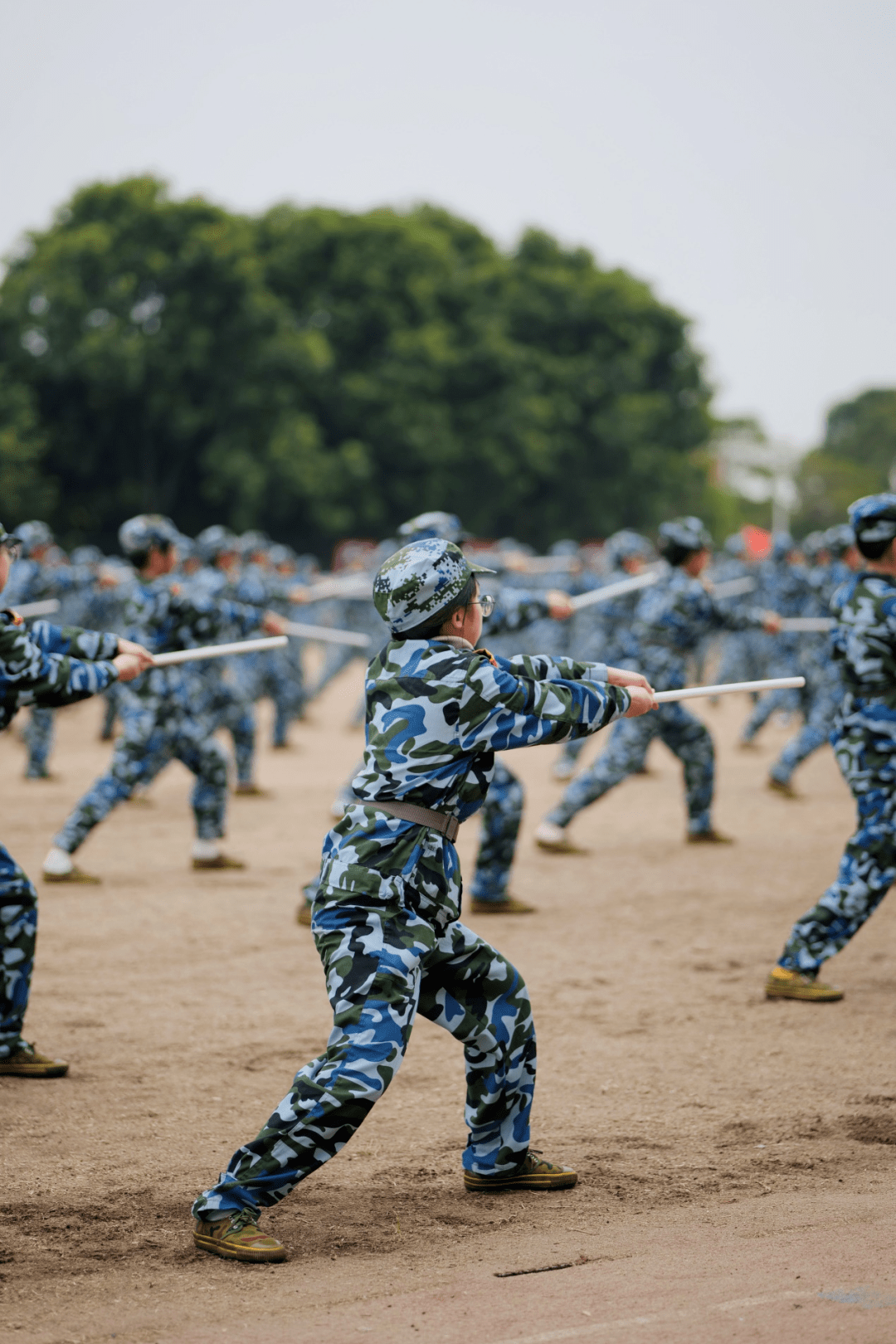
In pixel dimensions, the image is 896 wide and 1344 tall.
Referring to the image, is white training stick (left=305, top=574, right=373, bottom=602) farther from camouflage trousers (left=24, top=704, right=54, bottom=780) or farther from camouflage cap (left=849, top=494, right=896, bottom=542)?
camouflage cap (left=849, top=494, right=896, bottom=542)

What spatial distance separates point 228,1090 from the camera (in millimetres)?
5473

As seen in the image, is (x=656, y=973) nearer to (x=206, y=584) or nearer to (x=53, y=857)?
(x=53, y=857)

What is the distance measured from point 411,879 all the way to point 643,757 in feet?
20.6

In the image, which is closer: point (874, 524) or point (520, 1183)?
point (520, 1183)

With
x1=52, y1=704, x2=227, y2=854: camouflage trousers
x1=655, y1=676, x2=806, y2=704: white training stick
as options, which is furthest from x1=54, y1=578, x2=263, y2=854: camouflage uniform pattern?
x1=655, y1=676, x2=806, y2=704: white training stick

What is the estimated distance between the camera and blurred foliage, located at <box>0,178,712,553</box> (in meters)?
41.1

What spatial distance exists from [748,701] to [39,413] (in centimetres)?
2414

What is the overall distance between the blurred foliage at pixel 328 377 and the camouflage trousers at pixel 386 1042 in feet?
113

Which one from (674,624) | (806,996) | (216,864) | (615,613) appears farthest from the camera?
(615,613)

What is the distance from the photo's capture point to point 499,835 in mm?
8359

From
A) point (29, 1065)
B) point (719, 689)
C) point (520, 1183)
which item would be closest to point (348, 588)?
point (29, 1065)

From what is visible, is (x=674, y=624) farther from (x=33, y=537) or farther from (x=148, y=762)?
(x=33, y=537)

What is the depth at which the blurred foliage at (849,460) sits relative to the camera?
86.4 m

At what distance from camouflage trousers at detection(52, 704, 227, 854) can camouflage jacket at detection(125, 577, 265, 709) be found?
0.13 m
